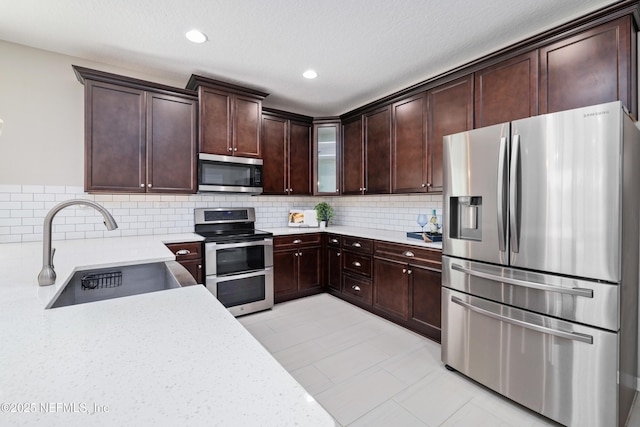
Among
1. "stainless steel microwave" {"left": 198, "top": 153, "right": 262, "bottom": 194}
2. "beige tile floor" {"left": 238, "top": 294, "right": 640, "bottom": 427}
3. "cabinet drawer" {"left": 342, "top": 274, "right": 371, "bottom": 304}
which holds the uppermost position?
"stainless steel microwave" {"left": 198, "top": 153, "right": 262, "bottom": 194}

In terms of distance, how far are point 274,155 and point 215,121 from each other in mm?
865

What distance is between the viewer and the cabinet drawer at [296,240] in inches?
139

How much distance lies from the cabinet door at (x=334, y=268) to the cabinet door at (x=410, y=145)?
111 centimetres

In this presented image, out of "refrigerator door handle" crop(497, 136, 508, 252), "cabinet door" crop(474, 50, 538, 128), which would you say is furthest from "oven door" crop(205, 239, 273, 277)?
"cabinet door" crop(474, 50, 538, 128)

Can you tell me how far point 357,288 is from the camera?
3.47 m

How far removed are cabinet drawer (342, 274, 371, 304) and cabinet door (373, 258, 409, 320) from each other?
0.11 m

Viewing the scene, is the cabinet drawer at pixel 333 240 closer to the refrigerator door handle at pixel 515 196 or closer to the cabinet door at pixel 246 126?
the cabinet door at pixel 246 126

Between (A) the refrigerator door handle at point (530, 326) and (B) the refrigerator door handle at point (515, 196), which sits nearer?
(A) the refrigerator door handle at point (530, 326)

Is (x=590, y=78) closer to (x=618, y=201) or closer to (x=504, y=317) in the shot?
(x=618, y=201)

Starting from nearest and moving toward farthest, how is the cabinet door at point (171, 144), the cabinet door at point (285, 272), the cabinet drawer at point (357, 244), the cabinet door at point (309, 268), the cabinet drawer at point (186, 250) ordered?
the cabinet drawer at point (186, 250) < the cabinet door at point (171, 144) < the cabinet drawer at point (357, 244) < the cabinet door at point (285, 272) < the cabinet door at point (309, 268)

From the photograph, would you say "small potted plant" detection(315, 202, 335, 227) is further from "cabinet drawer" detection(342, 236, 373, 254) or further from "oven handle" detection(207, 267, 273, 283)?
"oven handle" detection(207, 267, 273, 283)

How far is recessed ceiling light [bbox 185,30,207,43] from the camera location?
2338 mm

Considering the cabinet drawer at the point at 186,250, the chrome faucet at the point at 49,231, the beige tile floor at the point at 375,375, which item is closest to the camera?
the chrome faucet at the point at 49,231

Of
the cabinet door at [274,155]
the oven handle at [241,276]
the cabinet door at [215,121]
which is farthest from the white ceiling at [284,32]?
the oven handle at [241,276]
